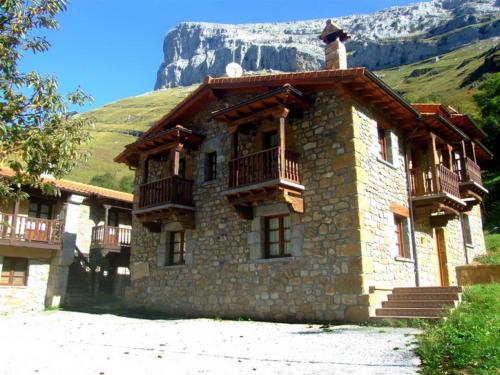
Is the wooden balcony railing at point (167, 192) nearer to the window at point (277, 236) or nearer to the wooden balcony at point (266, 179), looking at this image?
the wooden balcony at point (266, 179)

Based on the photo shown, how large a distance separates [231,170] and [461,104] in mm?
37652

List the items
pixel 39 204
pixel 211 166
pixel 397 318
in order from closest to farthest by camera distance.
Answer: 1. pixel 397 318
2. pixel 211 166
3. pixel 39 204

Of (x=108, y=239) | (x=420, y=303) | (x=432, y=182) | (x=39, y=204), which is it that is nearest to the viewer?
(x=420, y=303)

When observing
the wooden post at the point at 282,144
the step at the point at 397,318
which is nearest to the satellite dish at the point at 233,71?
the wooden post at the point at 282,144

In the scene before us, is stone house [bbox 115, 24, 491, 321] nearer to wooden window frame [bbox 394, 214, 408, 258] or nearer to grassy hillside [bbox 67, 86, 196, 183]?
wooden window frame [bbox 394, 214, 408, 258]

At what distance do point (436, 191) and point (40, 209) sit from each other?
15.9 m

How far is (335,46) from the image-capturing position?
14547 mm

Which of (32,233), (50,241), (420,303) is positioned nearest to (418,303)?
(420,303)

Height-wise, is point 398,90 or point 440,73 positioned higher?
point 440,73

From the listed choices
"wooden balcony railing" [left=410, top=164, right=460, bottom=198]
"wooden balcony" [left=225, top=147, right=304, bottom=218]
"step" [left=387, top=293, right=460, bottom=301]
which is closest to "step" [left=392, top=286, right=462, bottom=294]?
"step" [left=387, top=293, right=460, bottom=301]

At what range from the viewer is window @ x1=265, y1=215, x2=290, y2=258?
40.9ft

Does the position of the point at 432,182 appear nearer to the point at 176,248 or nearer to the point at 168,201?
the point at 168,201

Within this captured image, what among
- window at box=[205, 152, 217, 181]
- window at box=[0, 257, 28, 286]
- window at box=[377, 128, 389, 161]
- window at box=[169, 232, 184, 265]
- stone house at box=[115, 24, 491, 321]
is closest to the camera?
stone house at box=[115, 24, 491, 321]

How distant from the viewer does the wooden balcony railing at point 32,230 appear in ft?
57.1
